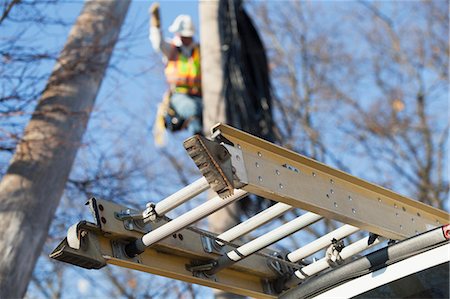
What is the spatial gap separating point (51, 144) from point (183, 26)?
17.7 feet

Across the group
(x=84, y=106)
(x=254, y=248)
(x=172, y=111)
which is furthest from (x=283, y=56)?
(x=254, y=248)

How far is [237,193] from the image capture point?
3715 millimetres

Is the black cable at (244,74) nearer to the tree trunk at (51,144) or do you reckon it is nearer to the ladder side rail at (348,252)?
the tree trunk at (51,144)

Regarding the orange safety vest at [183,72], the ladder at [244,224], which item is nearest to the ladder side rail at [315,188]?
the ladder at [244,224]

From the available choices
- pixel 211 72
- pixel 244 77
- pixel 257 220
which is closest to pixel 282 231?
pixel 257 220

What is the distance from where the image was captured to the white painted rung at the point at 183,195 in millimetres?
3582

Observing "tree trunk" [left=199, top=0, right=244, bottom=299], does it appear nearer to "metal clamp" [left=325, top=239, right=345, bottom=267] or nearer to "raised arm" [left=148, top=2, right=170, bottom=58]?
"raised arm" [left=148, top=2, right=170, bottom=58]

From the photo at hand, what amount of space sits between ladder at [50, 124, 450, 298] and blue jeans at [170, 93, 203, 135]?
683 centimetres

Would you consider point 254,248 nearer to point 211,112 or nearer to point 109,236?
point 109,236

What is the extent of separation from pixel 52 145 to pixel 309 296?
146 inches

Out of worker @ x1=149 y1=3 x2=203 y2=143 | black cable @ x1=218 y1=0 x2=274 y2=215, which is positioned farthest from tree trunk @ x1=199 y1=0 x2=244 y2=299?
worker @ x1=149 y1=3 x2=203 y2=143

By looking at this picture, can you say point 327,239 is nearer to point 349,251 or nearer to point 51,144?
point 349,251

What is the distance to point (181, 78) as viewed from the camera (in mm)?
11742

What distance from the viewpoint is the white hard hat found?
12.0 meters
